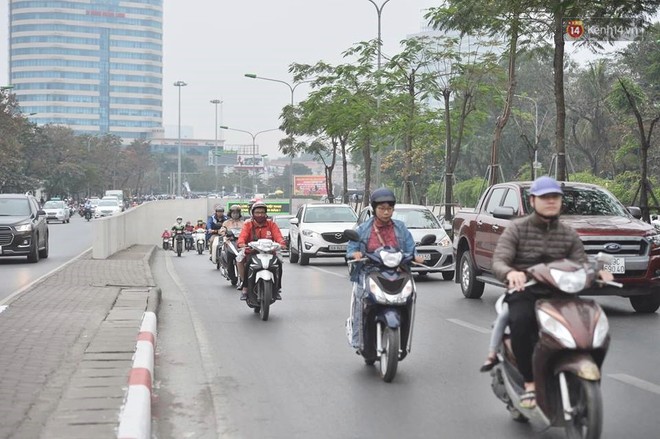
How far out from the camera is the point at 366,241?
893cm

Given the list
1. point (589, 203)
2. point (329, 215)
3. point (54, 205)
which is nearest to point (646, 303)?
point (589, 203)

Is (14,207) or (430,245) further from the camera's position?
(14,207)

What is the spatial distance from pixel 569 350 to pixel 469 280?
10627 mm

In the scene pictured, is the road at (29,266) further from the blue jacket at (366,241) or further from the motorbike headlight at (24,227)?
the blue jacket at (366,241)

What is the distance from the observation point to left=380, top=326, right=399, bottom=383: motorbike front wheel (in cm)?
833

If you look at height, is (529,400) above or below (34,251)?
above

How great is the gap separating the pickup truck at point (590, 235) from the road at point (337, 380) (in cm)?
47

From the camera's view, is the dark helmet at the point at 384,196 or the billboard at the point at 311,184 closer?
the dark helmet at the point at 384,196

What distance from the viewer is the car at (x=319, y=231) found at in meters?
26.5

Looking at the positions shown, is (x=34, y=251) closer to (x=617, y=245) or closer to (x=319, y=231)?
(x=319, y=231)

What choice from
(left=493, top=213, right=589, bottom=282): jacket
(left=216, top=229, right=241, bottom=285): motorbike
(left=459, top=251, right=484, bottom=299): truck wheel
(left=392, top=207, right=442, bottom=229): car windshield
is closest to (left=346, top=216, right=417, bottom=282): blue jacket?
(left=493, top=213, right=589, bottom=282): jacket

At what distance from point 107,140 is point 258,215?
410 feet

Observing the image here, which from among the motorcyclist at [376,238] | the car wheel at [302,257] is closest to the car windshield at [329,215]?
the car wheel at [302,257]

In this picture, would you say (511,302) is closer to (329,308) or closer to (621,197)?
(329,308)
